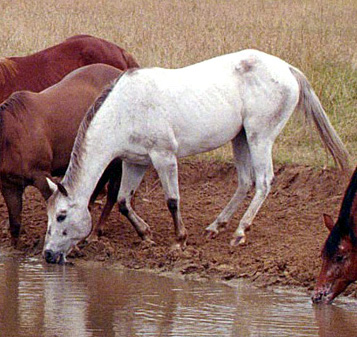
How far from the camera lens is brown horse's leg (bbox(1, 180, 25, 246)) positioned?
8.45m

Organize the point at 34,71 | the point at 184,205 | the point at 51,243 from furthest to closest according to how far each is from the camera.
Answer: the point at 34,71, the point at 184,205, the point at 51,243

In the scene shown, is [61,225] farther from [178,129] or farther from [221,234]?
[221,234]

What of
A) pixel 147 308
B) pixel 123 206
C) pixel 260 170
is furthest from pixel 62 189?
pixel 260 170

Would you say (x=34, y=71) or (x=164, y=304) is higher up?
(x=34, y=71)

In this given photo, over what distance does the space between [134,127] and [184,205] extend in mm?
1744

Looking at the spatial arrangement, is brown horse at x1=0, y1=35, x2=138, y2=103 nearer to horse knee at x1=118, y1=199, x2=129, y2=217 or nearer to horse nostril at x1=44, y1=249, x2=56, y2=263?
horse knee at x1=118, y1=199, x2=129, y2=217

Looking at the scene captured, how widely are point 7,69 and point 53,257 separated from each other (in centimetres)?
286

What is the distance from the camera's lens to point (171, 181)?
8.15 metres

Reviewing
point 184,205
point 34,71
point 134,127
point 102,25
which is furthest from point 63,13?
point 134,127

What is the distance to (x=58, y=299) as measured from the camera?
6.83 metres

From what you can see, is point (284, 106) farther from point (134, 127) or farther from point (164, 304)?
point (164, 304)

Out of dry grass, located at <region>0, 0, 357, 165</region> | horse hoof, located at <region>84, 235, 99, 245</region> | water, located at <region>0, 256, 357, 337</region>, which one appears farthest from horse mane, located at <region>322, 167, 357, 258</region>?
dry grass, located at <region>0, 0, 357, 165</region>

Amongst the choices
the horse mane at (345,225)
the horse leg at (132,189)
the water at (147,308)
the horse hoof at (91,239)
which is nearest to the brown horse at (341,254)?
the horse mane at (345,225)

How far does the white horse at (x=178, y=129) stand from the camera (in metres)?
7.93
